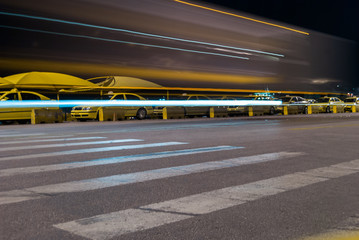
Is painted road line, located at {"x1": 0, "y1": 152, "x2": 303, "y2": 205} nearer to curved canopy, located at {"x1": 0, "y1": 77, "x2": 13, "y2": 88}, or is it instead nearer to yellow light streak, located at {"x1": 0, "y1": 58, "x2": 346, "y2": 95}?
yellow light streak, located at {"x1": 0, "y1": 58, "x2": 346, "y2": 95}

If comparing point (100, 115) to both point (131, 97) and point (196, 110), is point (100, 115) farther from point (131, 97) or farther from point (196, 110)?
point (196, 110)

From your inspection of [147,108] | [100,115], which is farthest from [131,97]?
[100,115]

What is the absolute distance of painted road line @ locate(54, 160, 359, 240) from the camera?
10.1 feet

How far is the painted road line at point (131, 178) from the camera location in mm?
4375

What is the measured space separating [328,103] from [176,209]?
3426cm

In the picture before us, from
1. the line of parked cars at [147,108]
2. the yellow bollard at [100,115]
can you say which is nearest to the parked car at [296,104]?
the line of parked cars at [147,108]

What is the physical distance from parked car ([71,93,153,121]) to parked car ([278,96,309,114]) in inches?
531

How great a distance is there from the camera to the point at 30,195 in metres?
4.19

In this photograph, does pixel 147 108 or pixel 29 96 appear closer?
pixel 29 96

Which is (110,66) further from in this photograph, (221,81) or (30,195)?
(30,195)

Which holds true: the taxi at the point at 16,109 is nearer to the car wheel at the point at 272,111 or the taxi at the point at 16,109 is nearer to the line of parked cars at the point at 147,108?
the line of parked cars at the point at 147,108

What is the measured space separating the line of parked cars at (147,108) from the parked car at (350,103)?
0.33 meters

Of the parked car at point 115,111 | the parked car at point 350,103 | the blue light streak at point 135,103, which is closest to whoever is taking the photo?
the blue light streak at point 135,103

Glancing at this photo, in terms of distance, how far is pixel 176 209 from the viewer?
3.64 meters
